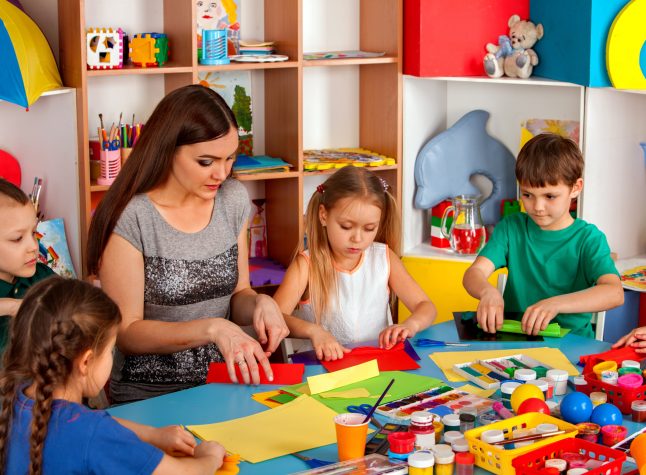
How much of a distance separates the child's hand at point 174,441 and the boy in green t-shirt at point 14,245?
67 centimetres

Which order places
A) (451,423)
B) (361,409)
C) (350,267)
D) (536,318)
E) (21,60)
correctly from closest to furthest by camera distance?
(451,423) < (361,409) < (536,318) < (350,267) < (21,60)

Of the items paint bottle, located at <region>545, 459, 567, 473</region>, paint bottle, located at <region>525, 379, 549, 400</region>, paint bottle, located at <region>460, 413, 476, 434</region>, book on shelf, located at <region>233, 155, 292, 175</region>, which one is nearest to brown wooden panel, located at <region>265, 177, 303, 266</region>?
book on shelf, located at <region>233, 155, 292, 175</region>

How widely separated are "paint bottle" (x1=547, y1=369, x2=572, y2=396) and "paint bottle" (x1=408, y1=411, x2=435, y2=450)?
0.37m

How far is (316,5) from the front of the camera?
3.93 metres

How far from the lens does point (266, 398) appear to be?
1993 mm

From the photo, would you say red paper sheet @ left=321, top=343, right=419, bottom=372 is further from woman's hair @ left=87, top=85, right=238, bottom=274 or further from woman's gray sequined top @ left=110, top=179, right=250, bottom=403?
woman's hair @ left=87, top=85, right=238, bottom=274

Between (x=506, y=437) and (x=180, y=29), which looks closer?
(x=506, y=437)

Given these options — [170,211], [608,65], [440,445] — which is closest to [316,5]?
[608,65]

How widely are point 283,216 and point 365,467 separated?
2.25 metres

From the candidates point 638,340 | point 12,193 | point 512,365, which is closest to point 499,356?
point 512,365

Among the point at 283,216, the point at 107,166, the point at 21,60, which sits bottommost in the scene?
the point at 283,216

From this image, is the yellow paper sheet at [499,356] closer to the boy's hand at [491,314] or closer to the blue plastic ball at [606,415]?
the boy's hand at [491,314]

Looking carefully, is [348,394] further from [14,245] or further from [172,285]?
[14,245]

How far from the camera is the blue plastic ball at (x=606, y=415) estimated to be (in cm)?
177
